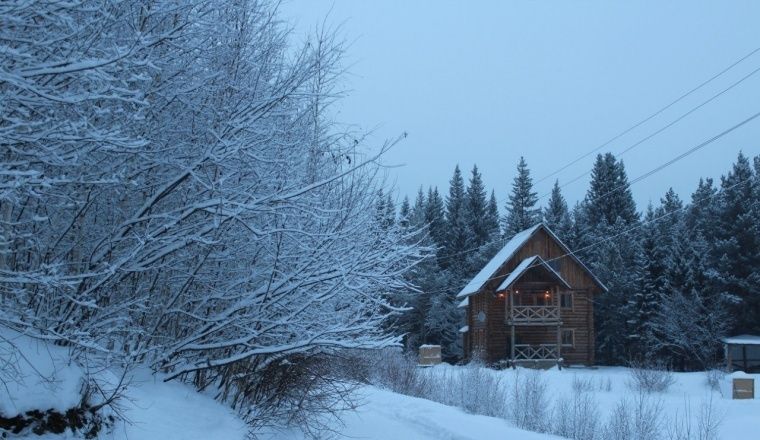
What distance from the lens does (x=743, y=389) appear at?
68.5 feet

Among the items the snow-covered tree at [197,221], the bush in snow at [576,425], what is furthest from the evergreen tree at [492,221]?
the snow-covered tree at [197,221]

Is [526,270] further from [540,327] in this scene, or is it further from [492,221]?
[492,221]

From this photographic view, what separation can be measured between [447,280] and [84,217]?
1766 inches

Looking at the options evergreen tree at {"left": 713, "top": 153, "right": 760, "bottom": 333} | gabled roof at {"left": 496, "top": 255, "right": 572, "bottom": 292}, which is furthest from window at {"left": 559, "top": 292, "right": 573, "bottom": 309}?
evergreen tree at {"left": 713, "top": 153, "right": 760, "bottom": 333}

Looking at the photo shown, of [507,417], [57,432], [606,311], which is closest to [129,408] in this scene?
[57,432]

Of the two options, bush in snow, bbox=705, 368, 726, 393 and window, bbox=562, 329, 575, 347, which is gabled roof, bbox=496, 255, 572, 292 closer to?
window, bbox=562, 329, 575, 347

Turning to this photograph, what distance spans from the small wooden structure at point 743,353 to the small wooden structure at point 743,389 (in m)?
13.2

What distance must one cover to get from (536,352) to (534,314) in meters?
2.32

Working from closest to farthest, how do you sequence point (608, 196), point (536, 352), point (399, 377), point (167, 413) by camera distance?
1. point (167, 413)
2. point (399, 377)
3. point (536, 352)
4. point (608, 196)

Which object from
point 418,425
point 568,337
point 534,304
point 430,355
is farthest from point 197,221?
point 568,337

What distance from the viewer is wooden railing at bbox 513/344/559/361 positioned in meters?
35.3

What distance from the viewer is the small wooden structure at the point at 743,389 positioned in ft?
68.2

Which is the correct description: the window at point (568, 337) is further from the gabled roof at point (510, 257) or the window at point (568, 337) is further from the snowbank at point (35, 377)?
the snowbank at point (35, 377)

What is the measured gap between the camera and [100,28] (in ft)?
15.6
